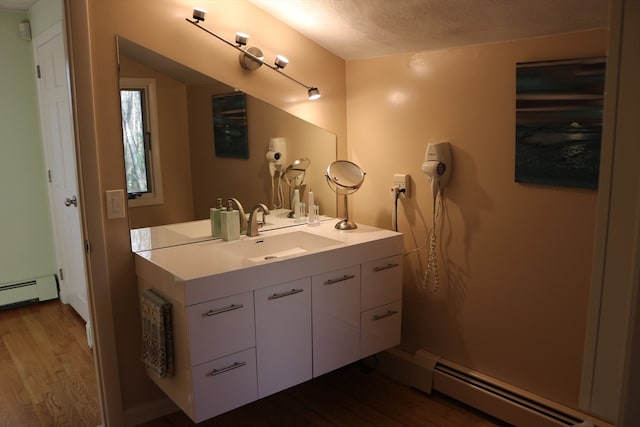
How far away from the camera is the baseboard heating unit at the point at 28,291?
13.4ft

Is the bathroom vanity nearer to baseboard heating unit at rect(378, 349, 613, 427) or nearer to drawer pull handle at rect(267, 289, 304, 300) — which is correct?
drawer pull handle at rect(267, 289, 304, 300)

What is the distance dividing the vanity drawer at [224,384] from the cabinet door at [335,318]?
36 cm

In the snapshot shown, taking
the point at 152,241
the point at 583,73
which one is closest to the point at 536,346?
the point at 583,73

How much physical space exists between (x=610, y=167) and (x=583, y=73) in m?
1.74

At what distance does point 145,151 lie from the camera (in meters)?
2.39

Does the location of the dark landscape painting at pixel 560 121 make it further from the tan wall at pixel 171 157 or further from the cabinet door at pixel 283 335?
the tan wall at pixel 171 157

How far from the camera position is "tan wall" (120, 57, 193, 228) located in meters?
2.41

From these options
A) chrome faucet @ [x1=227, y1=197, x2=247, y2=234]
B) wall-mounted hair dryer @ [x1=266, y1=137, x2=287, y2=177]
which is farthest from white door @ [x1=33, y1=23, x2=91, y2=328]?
wall-mounted hair dryer @ [x1=266, y1=137, x2=287, y2=177]

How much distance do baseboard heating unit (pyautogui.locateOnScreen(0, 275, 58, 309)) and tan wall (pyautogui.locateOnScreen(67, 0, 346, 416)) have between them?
2.21 meters

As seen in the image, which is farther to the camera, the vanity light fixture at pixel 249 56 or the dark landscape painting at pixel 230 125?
the dark landscape painting at pixel 230 125

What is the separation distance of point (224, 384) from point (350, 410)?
83 centimetres

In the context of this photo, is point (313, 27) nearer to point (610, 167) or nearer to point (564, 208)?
point (564, 208)

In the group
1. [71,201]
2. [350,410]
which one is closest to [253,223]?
[350,410]

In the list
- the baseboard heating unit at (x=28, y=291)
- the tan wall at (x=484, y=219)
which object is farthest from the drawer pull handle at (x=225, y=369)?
the baseboard heating unit at (x=28, y=291)
